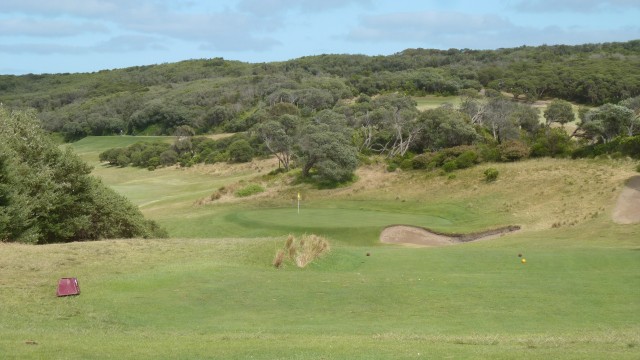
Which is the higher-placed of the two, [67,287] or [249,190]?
[67,287]

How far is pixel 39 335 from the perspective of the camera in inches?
525

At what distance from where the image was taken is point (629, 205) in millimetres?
37625

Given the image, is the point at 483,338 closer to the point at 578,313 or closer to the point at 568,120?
the point at 578,313

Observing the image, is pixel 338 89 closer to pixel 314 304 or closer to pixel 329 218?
pixel 329 218

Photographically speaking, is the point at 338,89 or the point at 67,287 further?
the point at 338,89

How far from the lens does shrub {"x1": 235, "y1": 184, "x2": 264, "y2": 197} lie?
59812 millimetres

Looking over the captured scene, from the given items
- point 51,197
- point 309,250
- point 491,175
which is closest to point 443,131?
point 491,175

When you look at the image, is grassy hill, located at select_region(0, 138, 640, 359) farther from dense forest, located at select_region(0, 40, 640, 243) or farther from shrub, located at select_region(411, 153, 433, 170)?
shrub, located at select_region(411, 153, 433, 170)

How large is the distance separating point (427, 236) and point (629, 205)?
11.1 meters

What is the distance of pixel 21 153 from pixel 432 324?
26.7 m

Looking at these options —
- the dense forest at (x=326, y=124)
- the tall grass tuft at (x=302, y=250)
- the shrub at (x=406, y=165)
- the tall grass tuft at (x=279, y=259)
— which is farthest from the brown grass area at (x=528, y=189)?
the tall grass tuft at (x=279, y=259)

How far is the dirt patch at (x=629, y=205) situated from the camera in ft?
114

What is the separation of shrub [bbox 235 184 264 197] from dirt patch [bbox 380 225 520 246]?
73.8 ft

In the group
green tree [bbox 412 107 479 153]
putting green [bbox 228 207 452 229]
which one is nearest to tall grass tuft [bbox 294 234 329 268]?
putting green [bbox 228 207 452 229]
